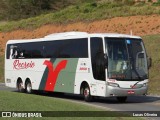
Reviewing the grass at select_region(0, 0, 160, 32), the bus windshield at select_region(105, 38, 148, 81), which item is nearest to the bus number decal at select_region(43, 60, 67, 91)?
the bus windshield at select_region(105, 38, 148, 81)

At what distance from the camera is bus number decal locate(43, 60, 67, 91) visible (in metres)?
25.5

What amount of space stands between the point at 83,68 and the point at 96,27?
28.2 meters

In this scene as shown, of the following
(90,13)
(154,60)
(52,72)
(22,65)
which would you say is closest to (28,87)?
(22,65)

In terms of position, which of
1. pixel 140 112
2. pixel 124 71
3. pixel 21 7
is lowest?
pixel 140 112

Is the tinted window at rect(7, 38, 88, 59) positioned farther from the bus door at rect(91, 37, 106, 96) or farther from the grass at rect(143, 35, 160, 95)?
the grass at rect(143, 35, 160, 95)

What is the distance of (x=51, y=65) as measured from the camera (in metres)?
26.4

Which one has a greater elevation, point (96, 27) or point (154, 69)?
point (96, 27)

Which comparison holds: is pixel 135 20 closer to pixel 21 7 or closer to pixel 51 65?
pixel 51 65

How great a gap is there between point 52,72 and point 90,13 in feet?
98.7

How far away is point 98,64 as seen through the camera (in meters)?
22.5

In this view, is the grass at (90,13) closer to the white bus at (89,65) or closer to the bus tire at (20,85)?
the bus tire at (20,85)

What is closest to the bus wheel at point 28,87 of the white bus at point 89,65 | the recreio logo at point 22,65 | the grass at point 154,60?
the white bus at point 89,65

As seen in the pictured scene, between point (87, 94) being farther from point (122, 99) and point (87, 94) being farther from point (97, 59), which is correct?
point (122, 99)

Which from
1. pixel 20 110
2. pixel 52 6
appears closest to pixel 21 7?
pixel 52 6
